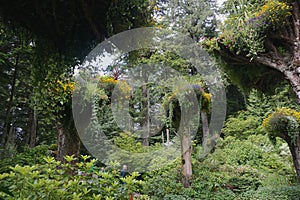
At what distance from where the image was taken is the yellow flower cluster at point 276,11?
10.9 feet

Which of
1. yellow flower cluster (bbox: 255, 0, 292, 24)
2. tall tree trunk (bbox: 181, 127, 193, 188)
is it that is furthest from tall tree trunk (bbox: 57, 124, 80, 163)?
yellow flower cluster (bbox: 255, 0, 292, 24)

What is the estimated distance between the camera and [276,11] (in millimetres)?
3357

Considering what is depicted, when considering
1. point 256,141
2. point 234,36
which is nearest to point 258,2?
point 234,36

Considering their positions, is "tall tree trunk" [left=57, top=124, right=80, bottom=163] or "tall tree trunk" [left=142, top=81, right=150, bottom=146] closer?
"tall tree trunk" [left=57, top=124, right=80, bottom=163]

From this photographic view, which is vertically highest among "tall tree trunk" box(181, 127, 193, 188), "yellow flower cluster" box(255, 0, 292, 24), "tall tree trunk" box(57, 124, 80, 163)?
"yellow flower cluster" box(255, 0, 292, 24)

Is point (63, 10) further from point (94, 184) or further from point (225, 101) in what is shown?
point (225, 101)

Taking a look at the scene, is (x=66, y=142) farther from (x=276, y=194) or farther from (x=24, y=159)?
(x=276, y=194)

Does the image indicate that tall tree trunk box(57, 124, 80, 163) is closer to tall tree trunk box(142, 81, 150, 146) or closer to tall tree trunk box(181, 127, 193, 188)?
tall tree trunk box(181, 127, 193, 188)

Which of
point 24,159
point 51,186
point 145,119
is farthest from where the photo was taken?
point 145,119

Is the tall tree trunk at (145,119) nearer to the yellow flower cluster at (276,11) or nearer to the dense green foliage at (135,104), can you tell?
the dense green foliage at (135,104)

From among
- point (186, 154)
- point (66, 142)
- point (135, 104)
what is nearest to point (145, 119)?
point (135, 104)

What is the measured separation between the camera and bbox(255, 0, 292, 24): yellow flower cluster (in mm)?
3312

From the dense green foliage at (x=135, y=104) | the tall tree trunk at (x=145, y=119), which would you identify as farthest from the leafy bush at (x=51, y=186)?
the tall tree trunk at (x=145, y=119)

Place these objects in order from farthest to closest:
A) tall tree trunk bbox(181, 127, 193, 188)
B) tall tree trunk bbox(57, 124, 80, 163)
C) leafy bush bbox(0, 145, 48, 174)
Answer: tall tree trunk bbox(181, 127, 193, 188), leafy bush bbox(0, 145, 48, 174), tall tree trunk bbox(57, 124, 80, 163)
